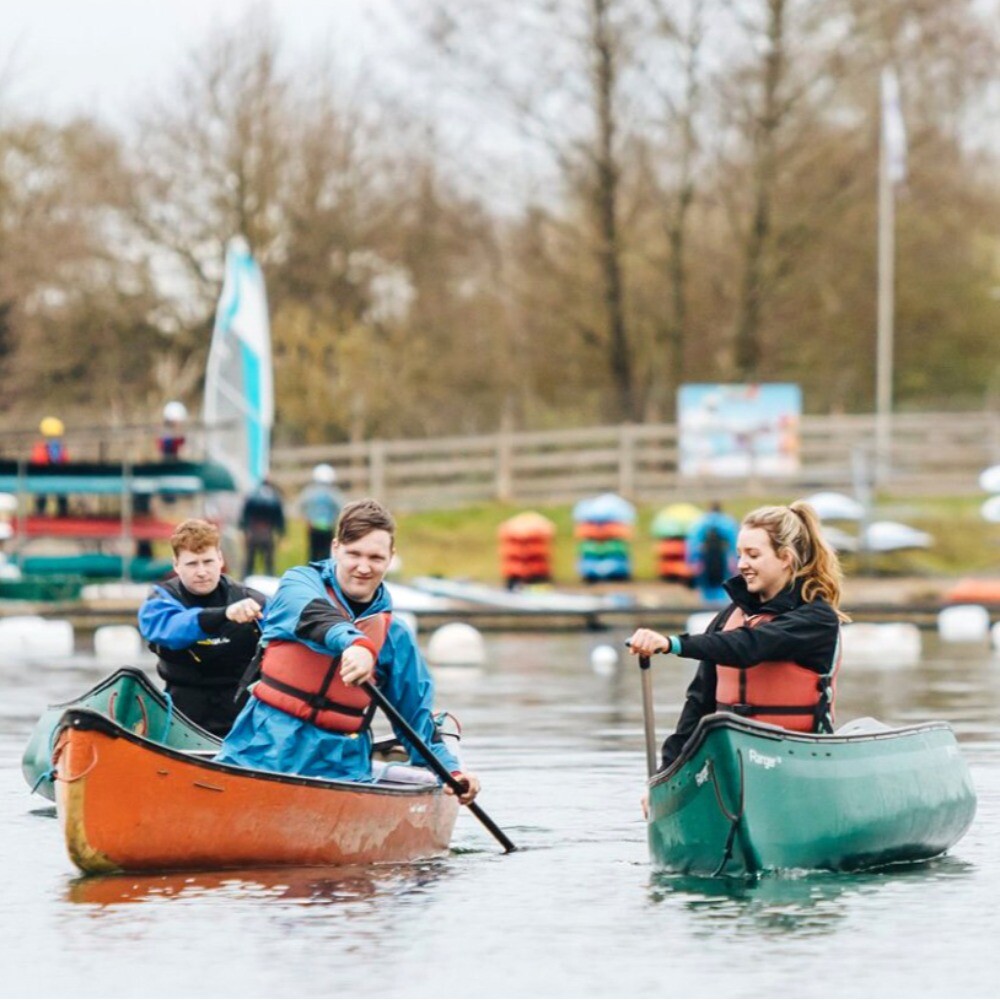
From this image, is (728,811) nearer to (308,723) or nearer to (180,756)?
(308,723)

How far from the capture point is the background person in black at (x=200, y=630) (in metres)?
10.9

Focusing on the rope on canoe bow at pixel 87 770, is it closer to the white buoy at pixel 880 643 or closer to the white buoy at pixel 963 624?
the white buoy at pixel 880 643

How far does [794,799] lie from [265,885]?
6.65 ft

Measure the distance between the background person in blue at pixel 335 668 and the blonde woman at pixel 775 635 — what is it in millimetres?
1112

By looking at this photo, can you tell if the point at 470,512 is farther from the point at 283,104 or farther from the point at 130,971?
the point at 130,971

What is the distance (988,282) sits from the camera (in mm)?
45594

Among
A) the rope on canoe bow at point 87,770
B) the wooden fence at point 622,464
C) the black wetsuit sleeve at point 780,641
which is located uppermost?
the wooden fence at point 622,464

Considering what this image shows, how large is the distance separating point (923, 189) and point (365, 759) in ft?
104

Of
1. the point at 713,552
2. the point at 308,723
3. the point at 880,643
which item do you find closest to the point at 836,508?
the point at 713,552

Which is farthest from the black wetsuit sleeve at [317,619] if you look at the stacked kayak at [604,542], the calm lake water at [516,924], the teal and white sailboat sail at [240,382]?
the stacked kayak at [604,542]

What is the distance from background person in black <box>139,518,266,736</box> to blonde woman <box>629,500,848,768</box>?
1.96m

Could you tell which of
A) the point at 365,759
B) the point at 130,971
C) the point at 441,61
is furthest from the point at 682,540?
the point at 130,971

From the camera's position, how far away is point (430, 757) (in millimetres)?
10336

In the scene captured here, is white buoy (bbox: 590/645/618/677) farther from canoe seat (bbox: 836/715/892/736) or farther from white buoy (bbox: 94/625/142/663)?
canoe seat (bbox: 836/715/892/736)
